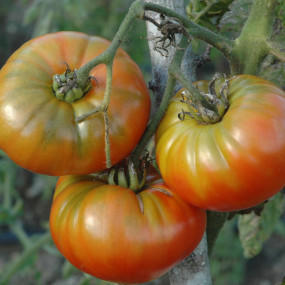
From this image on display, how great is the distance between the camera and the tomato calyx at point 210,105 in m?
0.81

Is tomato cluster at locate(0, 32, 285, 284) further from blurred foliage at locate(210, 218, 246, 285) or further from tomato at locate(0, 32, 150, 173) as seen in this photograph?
blurred foliage at locate(210, 218, 246, 285)

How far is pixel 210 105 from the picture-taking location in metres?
0.83

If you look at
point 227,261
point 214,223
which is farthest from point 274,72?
point 227,261

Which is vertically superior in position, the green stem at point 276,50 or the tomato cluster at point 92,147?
the green stem at point 276,50

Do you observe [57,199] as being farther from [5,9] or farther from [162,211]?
[5,9]

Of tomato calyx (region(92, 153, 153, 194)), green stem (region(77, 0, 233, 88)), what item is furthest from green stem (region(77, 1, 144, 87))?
tomato calyx (region(92, 153, 153, 194))

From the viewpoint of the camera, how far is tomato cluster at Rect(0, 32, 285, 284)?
2.51 feet

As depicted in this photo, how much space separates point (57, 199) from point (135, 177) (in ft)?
0.55

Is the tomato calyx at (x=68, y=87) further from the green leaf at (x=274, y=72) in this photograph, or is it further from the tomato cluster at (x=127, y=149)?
the green leaf at (x=274, y=72)

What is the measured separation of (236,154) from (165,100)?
187 mm

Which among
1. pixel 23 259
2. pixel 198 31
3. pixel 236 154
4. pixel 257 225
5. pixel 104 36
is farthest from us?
pixel 104 36

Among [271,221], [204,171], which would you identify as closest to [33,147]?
[204,171]

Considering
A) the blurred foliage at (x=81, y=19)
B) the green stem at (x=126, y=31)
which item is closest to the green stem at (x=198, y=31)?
the green stem at (x=126, y=31)

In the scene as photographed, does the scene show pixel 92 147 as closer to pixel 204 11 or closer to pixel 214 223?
pixel 214 223
